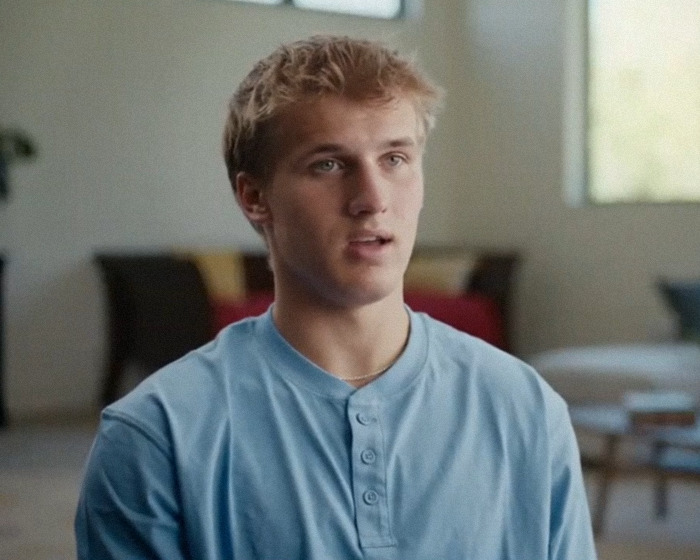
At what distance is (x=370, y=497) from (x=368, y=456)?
0.03 m

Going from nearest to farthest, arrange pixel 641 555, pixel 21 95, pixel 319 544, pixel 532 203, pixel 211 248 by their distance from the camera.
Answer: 1. pixel 319 544
2. pixel 641 555
3. pixel 21 95
4. pixel 211 248
5. pixel 532 203

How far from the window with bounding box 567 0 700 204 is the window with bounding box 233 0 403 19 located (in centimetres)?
122

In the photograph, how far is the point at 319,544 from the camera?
0.88m

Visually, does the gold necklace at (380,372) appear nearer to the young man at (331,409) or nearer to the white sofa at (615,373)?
the young man at (331,409)

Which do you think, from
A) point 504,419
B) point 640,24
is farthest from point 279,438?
point 640,24

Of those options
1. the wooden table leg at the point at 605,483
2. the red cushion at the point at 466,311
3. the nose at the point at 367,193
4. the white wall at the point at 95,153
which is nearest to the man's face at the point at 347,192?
the nose at the point at 367,193

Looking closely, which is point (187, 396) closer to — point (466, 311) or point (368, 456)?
point (368, 456)

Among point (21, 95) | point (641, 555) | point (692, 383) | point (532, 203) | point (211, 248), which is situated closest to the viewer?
point (641, 555)

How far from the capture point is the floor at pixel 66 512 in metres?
3.31

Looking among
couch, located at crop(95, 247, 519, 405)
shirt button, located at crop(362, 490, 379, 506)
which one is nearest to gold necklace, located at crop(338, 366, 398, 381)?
shirt button, located at crop(362, 490, 379, 506)

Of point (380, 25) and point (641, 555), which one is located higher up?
point (380, 25)

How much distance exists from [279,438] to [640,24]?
570 cm

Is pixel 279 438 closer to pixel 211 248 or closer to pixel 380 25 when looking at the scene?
pixel 211 248

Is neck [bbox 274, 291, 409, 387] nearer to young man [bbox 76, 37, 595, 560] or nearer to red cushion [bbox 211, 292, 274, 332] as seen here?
young man [bbox 76, 37, 595, 560]
